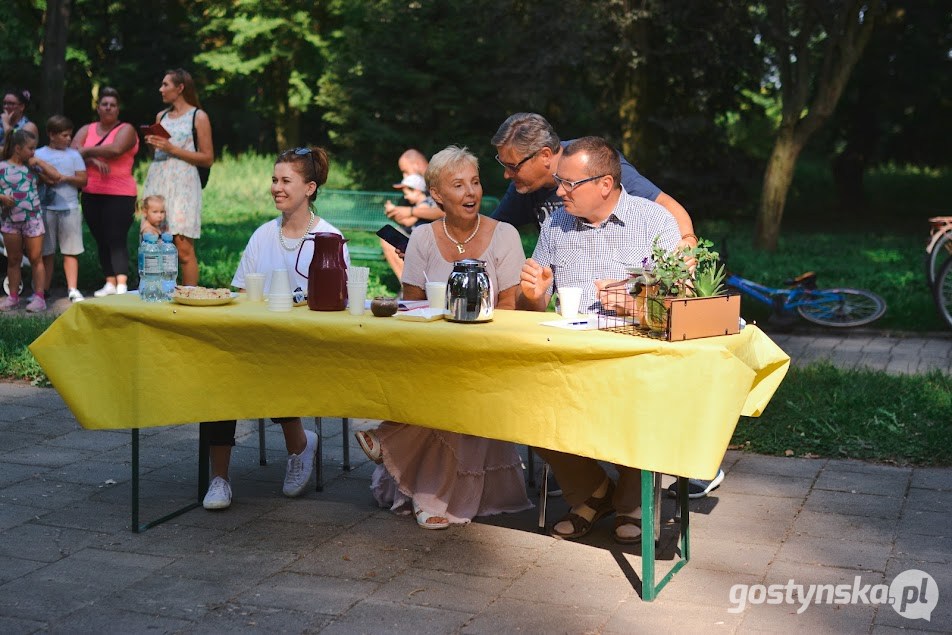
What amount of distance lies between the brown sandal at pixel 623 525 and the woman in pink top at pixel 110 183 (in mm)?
7012

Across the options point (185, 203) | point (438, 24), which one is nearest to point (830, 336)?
point (185, 203)

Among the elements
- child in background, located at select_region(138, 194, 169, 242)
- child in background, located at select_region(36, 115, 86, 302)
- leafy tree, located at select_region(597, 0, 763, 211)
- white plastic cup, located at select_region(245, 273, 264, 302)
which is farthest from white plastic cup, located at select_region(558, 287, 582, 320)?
leafy tree, located at select_region(597, 0, 763, 211)

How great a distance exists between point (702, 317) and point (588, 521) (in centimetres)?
122

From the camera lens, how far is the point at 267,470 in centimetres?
611

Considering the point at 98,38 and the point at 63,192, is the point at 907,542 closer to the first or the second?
the point at 63,192

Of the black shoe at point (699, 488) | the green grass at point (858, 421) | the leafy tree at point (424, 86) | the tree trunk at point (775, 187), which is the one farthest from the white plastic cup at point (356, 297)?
the leafy tree at point (424, 86)

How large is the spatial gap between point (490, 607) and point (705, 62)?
19534 mm

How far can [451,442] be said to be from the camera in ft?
17.0

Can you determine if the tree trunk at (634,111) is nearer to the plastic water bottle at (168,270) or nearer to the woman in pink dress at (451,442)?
the woman in pink dress at (451,442)

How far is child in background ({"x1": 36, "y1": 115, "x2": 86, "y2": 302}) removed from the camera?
10.9 m

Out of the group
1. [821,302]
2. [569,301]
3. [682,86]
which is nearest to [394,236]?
[569,301]

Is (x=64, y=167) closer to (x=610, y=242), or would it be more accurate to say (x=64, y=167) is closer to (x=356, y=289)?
(x=356, y=289)

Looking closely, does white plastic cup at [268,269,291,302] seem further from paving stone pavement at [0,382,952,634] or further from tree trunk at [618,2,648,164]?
tree trunk at [618,2,648,164]

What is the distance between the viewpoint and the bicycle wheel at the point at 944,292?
9820 millimetres
